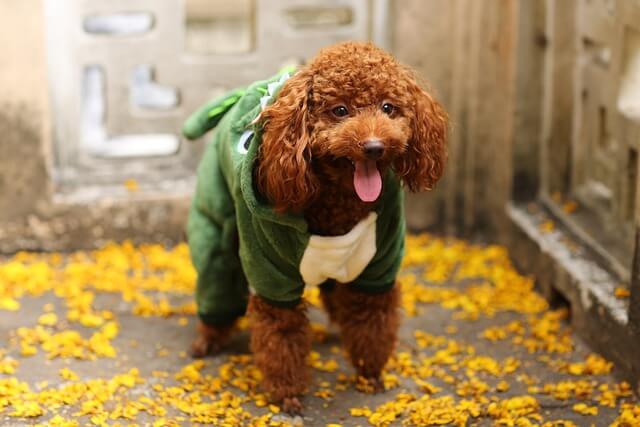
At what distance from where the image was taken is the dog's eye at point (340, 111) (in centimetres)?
373

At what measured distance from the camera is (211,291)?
15.1 feet

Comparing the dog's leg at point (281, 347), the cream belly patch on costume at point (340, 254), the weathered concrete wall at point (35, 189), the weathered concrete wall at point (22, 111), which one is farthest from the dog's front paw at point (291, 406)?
the weathered concrete wall at point (22, 111)

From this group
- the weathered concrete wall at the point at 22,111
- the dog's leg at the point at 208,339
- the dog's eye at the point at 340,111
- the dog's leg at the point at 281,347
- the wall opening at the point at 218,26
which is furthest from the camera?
the wall opening at the point at 218,26

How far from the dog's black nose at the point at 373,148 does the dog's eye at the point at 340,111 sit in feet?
0.53

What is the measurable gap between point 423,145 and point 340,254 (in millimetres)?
510

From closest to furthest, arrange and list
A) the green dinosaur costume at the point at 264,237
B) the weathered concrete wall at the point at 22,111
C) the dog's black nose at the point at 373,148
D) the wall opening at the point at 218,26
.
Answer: the dog's black nose at the point at 373,148, the green dinosaur costume at the point at 264,237, the weathered concrete wall at the point at 22,111, the wall opening at the point at 218,26

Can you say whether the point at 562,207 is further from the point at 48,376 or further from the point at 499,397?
the point at 48,376

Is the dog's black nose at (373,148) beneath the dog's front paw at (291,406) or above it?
above

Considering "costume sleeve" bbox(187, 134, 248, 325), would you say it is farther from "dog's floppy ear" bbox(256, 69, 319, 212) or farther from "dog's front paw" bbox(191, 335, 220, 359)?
"dog's floppy ear" bbox(256, 69, 319, 212)

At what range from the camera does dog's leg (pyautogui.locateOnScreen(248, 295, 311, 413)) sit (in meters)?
4.23

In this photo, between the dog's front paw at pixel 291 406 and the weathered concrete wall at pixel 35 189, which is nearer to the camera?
the dog's front paw at pixel 291 406

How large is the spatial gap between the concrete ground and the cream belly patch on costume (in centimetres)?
54

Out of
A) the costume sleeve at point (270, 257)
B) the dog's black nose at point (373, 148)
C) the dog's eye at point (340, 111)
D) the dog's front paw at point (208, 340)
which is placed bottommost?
the dog's front paw at point (208, 340)

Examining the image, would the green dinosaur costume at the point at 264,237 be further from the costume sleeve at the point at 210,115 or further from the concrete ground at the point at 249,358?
the concrete ground at the point at 249,358
